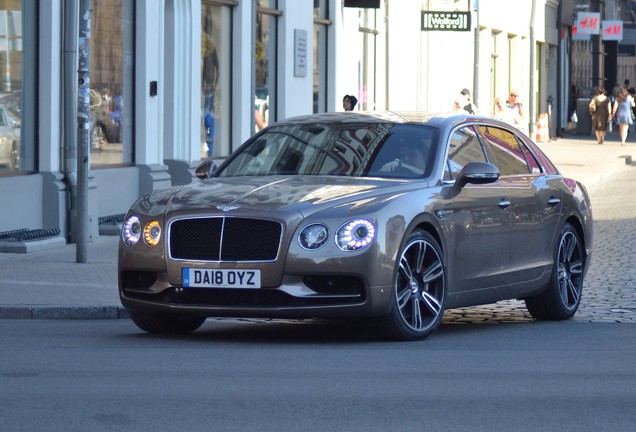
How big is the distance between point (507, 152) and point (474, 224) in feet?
3.92

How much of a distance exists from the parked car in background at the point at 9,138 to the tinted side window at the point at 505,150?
24.7 feet

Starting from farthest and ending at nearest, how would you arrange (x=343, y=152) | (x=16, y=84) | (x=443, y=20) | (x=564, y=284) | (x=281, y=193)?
(x=443, y=20) → (x=16, y=84) → (x=564, y=284) → (x=343, y=152) → (x=281, y=193)

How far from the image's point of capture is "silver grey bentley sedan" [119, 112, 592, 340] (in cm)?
930

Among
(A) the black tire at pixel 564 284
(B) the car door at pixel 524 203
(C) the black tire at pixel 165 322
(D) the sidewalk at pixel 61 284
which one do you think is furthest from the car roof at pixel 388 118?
(D) the sidewalk at pixel 61 284

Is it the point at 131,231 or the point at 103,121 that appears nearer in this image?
the point at 131,231

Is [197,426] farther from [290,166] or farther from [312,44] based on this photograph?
[312,44]

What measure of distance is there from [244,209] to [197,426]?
9.30 feet

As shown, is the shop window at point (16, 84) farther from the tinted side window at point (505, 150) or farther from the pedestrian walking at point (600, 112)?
the pedestrian walking at point (600, 112)

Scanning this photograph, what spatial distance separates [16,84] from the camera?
1762cm

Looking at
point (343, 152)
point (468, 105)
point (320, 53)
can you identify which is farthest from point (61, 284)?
point (468, 105)

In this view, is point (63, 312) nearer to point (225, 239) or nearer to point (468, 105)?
A: point (225, 239)

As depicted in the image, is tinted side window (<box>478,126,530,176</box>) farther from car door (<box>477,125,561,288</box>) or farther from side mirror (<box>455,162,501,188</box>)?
side mirror (<box>455,162,501,188</box>)

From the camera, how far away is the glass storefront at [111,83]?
Answer: 19750 millimetres

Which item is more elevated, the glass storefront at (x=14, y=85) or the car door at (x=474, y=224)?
the glass storefront at (x=14, y=85)
